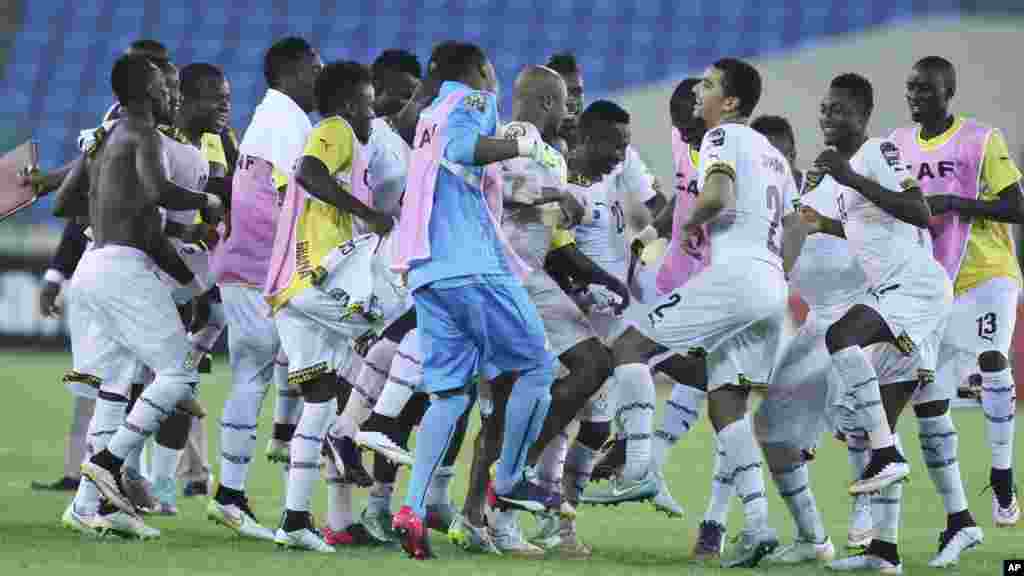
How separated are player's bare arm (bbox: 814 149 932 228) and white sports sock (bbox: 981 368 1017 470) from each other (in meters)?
2.73

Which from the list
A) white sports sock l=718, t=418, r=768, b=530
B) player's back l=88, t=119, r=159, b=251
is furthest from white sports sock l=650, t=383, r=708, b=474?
player's back l=88, t=119, r=159, b=251

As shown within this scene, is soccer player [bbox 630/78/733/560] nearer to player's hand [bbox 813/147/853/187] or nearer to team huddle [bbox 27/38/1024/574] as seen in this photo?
team huddle [bbox 27/38/1024/574]

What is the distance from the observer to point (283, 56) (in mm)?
8289

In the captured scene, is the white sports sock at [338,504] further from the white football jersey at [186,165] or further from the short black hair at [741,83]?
the short black hair at [741,83]

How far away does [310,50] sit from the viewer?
838cm

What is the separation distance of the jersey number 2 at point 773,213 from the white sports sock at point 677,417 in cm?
162

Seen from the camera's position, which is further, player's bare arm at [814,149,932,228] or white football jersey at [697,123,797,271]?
player's bare arm at [814,149,932,228]

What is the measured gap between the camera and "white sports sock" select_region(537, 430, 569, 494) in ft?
27.8

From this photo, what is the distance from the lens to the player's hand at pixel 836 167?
759 centimetres

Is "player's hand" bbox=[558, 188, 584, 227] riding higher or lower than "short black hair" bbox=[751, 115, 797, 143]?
lower

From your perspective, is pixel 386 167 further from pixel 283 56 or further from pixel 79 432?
pixel 79 432

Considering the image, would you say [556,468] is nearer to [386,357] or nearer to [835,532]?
[386,357]

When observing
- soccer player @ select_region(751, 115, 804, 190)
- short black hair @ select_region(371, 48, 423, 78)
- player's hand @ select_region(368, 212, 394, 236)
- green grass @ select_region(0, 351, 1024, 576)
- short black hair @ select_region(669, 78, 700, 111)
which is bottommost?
green grass @ select_region(0, 351, 1024, 576)

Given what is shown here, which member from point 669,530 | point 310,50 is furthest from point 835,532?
point 310,50
